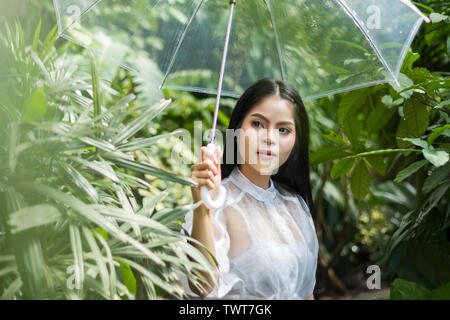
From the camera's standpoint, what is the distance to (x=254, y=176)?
5.87 feet

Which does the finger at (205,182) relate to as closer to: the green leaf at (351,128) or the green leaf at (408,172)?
the green leaf at (408,172)

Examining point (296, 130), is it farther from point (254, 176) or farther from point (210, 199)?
point (210, 199)

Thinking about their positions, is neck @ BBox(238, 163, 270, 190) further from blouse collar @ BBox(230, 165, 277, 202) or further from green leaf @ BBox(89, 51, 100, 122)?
green leaf @ BBox(89, 51, 100, 122)

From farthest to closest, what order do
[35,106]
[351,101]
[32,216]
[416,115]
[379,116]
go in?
1. [379,116]
2. [351,101]
3. [416,115]
4. [35,106]
5. [32,216]

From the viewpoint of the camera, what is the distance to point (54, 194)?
4.03 feet

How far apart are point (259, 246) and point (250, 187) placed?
25 cm

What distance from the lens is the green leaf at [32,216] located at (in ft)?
3.75

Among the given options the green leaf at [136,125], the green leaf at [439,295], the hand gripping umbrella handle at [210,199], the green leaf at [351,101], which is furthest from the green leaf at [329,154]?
the green leaf at [136,125]

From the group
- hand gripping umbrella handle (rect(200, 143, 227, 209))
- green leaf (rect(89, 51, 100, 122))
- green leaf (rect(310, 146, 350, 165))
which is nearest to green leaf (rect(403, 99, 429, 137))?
green leaf (rect(310, 146, 350, 165))

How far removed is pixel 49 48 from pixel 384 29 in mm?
1266

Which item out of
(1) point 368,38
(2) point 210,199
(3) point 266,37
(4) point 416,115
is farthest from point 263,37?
(2) point 210,199

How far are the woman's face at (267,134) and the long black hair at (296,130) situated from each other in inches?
1.3

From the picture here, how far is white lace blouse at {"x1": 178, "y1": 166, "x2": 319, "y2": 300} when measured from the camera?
1568mm

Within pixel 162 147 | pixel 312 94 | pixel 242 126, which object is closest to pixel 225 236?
pixel 242 126
